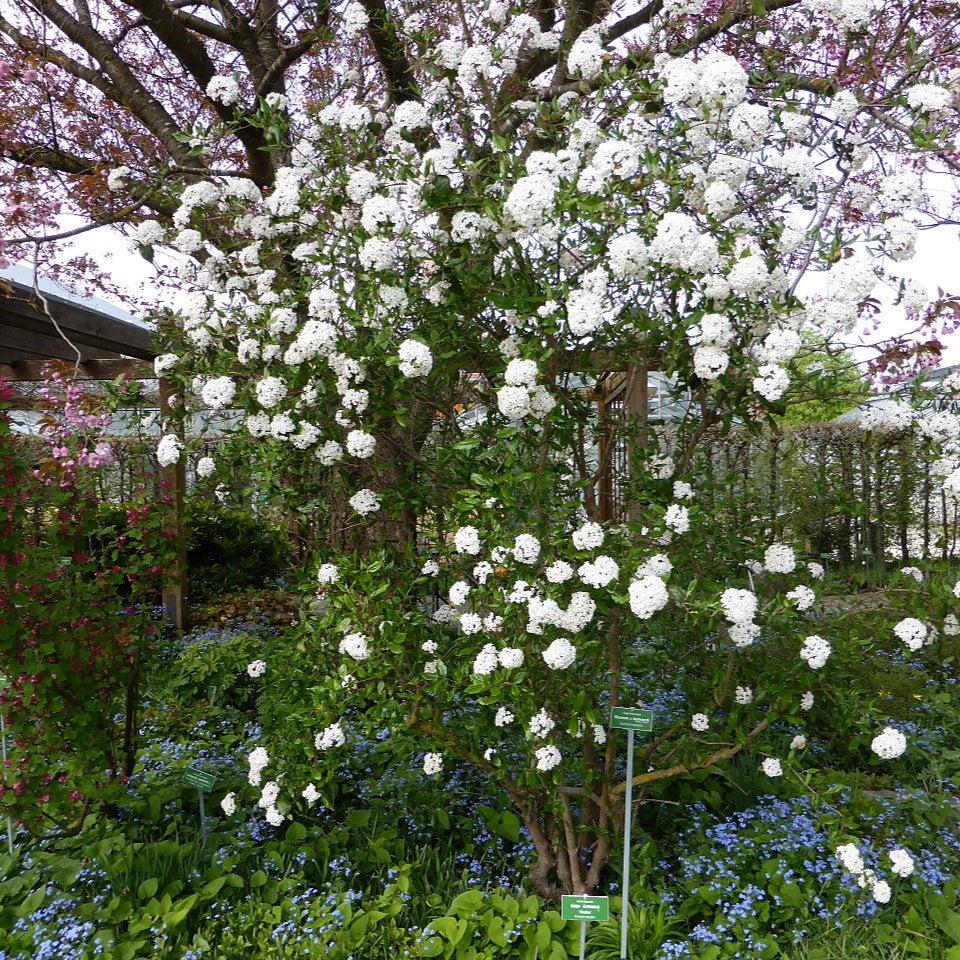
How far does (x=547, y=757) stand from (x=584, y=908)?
14.7 inches

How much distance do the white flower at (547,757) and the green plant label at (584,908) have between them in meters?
0.32

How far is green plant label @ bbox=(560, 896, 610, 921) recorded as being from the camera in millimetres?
2021

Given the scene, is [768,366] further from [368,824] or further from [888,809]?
[368,824]

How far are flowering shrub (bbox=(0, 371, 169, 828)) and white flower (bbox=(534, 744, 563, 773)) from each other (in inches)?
60.4

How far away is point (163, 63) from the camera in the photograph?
565cm

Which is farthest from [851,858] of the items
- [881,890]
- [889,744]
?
[889,744]

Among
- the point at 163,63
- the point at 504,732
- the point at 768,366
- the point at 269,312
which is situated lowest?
the point at 504,732

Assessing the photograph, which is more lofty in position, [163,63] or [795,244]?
[163,63]

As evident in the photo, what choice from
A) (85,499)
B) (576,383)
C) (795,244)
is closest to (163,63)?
(85,499)

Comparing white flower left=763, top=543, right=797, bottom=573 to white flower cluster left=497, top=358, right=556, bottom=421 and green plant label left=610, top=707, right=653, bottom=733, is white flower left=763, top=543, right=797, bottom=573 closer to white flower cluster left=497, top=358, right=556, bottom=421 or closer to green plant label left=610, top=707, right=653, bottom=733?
green plant label left=610, top=707, right=653, bottom=733

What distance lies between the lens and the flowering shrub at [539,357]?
2.01 m

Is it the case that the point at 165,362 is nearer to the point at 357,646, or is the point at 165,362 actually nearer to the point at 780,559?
the point at 357,646

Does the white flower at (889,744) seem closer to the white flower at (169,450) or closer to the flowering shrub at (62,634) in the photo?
the white flower at (169,450)

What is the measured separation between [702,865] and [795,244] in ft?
6.16
